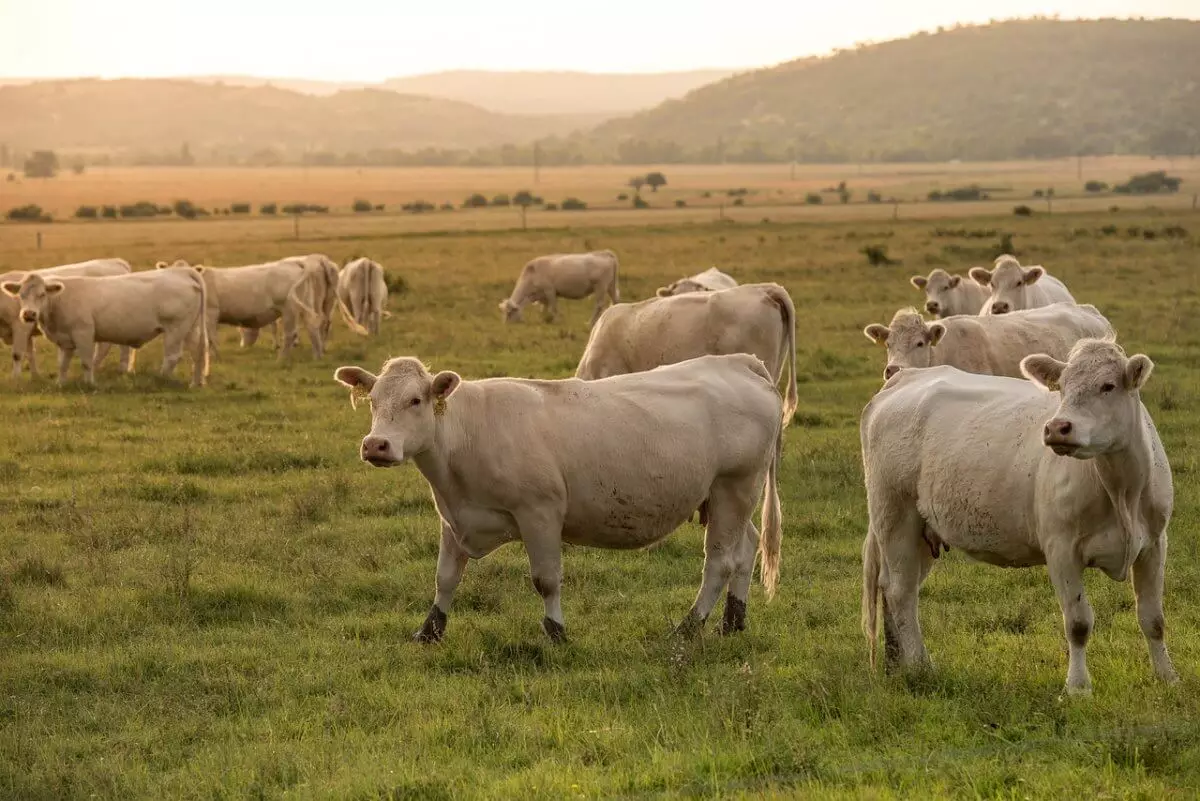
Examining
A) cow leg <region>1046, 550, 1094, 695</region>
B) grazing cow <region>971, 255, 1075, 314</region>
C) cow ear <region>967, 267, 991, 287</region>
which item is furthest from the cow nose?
cow ear <region>967, 267, 991, 287</region>

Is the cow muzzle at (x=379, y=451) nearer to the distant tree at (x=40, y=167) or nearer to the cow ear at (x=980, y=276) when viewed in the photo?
the cow ear at (x=980, y=276)

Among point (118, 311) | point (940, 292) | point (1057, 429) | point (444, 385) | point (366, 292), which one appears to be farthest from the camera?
point (366, 292)

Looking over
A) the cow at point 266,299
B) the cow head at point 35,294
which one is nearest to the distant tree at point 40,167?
the cow at point 266,299

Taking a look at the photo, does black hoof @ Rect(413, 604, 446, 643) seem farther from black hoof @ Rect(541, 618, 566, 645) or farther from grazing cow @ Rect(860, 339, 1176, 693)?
grazing cow @ Rect(860, 339, 1176, 693)

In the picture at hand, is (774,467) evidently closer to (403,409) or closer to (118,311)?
(403,409)

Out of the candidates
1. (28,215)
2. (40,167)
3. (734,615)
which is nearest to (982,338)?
(734,615)

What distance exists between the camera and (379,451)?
8148 mm

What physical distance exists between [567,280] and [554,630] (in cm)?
2185

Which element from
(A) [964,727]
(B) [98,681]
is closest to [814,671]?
(A) [964,727]

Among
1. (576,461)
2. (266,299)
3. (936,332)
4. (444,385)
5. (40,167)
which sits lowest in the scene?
(266,299)

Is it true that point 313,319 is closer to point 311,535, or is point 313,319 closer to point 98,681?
point 311,535

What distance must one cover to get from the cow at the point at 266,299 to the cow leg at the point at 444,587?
14733mm

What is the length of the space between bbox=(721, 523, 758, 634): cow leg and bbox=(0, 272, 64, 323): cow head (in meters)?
13.3

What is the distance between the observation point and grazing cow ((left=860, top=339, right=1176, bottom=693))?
6.74 m
